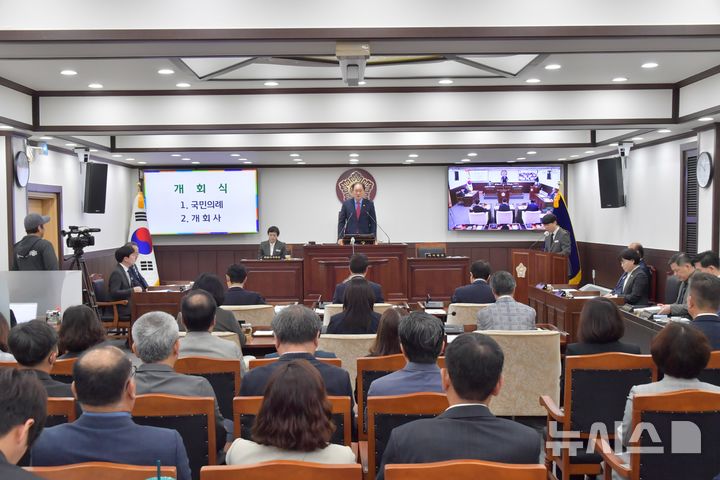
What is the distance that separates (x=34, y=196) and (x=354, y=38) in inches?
274

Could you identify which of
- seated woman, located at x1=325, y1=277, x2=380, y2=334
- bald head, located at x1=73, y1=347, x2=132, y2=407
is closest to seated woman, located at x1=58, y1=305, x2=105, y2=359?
bald head, located at x1=73, y1=347, x2=132, y2=407

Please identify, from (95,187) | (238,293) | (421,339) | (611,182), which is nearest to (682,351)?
(421,339)

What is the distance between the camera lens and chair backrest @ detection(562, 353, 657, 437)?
3.20 m

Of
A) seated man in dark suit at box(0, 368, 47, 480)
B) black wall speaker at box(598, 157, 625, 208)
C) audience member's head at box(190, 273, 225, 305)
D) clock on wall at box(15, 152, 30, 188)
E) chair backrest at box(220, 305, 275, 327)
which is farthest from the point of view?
black wall speaker at box(598, 157, 625, 208)

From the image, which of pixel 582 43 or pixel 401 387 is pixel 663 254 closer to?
pixel 582 43

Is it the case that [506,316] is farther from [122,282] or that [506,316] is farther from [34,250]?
[122,282]

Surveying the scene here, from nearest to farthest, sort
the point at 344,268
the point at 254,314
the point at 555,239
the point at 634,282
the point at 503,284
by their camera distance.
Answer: the point at 503,284 → the point at 254,314 → the point at 634,282 → the point at 344,268 → the point at 555,239

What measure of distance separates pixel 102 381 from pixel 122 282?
20.9 ft

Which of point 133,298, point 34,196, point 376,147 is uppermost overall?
point 376,147

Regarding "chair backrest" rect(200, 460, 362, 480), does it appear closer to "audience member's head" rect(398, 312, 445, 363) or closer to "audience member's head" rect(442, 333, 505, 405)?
"audience member's head" rect(442, 333, 505, 405)

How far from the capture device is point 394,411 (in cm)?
251

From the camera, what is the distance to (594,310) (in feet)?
11.6

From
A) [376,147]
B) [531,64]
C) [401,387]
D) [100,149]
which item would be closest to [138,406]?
[401,387]

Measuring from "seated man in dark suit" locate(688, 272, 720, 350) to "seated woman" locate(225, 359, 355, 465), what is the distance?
2827mm
